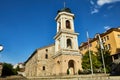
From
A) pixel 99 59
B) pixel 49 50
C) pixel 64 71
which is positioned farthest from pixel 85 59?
pixel 49 50

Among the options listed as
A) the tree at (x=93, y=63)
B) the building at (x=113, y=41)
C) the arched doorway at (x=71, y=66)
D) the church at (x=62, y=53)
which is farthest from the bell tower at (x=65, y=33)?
the building at (x=113, y=41)

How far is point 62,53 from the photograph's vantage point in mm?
39812

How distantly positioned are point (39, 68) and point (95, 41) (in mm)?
20917

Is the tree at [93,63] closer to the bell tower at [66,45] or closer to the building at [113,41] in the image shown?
the bell tower at [66,45]

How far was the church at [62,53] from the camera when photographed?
4031 cm

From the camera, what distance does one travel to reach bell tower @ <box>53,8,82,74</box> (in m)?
39.9

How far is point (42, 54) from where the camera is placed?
1903 inches

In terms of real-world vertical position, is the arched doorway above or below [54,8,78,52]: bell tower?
below

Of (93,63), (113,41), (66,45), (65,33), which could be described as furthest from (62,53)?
(113,41)

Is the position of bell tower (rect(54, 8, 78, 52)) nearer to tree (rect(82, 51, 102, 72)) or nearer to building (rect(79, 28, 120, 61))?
tree (rect(82, 51, 102, 72))

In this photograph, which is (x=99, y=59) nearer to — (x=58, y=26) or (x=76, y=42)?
(x=76, y=42)

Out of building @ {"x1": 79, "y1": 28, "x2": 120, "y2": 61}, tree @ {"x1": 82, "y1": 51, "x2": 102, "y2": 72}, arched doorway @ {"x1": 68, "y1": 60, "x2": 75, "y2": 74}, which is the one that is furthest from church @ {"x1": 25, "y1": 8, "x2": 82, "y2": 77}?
building @ {"x1": 79, "y1": 28, "x2": 120, "y2": 61}

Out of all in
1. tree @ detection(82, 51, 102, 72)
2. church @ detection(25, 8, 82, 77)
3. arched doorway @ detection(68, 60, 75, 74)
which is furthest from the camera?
arched doorway @ detection(68, 60, 75, 74)

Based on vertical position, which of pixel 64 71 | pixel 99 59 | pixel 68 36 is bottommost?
pixel 64 71
